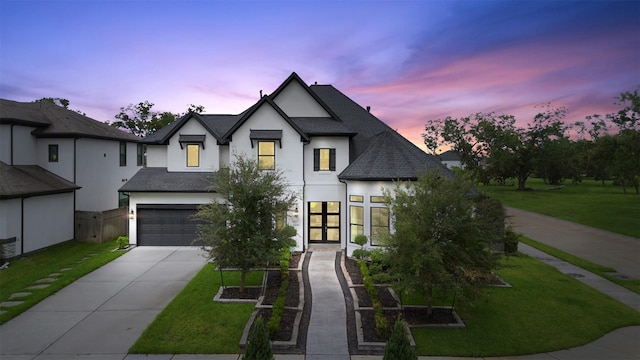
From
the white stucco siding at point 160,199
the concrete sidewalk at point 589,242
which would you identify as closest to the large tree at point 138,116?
the white stucco siding at point 160,199

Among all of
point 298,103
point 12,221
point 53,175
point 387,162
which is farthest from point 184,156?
point 387,162

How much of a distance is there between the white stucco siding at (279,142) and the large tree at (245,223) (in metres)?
6.61

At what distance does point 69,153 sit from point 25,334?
1626 cm

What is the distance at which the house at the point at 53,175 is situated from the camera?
1797 cm

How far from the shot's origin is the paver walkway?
9.25 m

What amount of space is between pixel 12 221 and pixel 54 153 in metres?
6.61

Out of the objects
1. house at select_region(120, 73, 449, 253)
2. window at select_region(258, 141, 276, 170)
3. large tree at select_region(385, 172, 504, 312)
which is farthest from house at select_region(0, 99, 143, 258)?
large tree at select_region(385, 172, 504, 312)

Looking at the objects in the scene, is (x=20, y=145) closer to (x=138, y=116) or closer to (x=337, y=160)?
(x=337, y=160)

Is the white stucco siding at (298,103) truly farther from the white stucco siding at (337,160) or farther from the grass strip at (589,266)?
the grass strip at (589,266)

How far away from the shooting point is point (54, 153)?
73.6ft

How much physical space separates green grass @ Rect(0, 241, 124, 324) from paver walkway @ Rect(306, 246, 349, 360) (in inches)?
392

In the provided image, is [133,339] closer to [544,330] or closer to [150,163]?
[544,330]

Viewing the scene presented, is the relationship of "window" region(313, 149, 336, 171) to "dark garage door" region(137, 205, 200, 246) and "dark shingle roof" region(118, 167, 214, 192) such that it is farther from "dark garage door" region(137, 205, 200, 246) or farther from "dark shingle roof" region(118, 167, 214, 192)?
"dark garage door" region(137, 205, 200, 246)

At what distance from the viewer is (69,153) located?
22516mm
